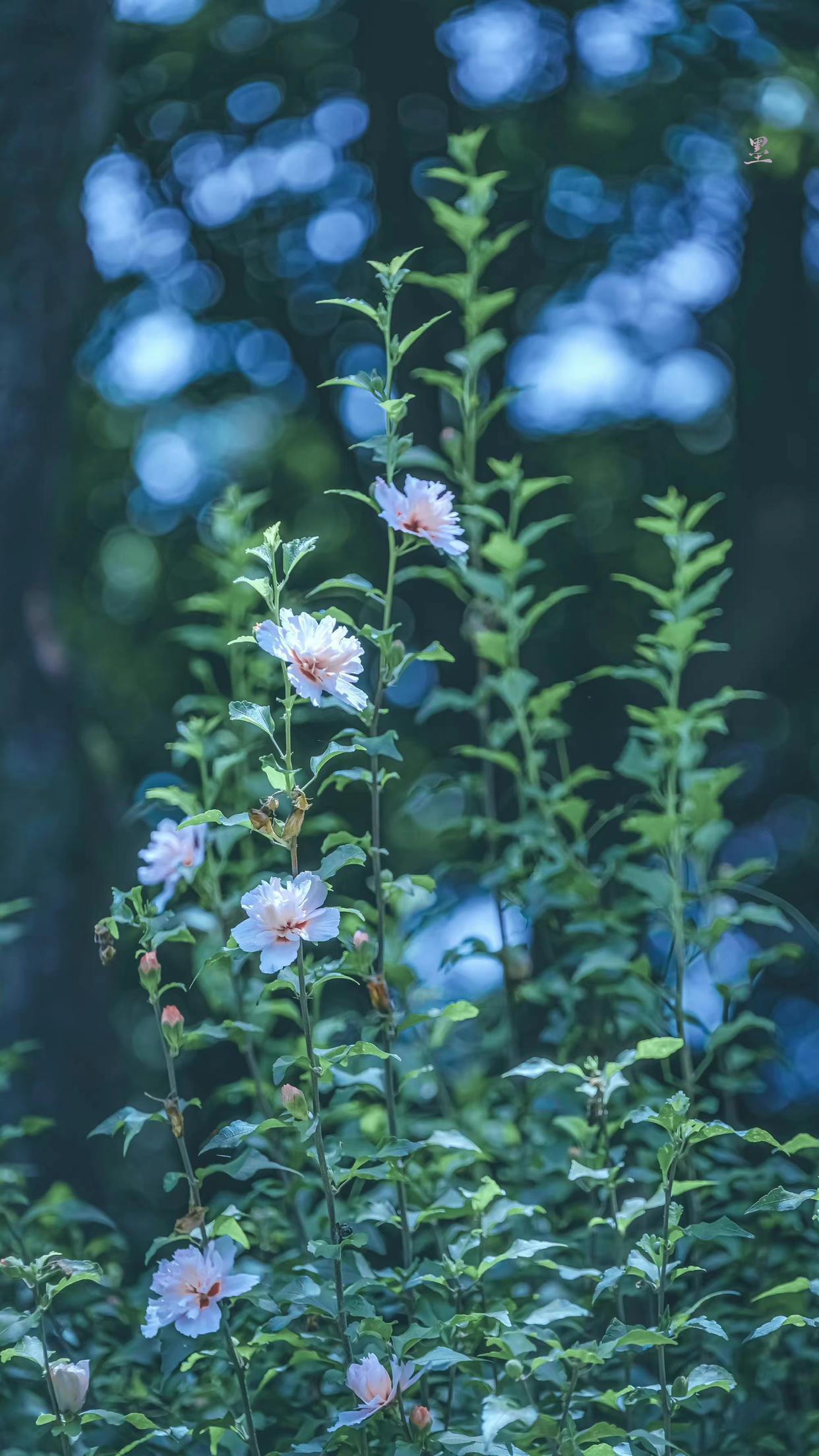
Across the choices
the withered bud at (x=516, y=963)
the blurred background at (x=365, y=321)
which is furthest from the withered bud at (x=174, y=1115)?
the blurred background at (x=365, y=321)

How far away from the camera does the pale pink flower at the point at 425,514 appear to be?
5.17ft

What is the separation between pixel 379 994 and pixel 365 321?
157 inches

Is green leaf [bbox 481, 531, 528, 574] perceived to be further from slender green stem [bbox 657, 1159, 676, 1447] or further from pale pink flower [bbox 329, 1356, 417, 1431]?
pale pink flower [bbox 329, 1356, 417, 1431]

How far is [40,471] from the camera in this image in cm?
361

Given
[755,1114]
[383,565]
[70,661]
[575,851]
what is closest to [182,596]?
[383,565]

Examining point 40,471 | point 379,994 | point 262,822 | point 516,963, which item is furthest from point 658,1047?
point 40,471

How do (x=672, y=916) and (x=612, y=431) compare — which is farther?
(x=612, y=431)

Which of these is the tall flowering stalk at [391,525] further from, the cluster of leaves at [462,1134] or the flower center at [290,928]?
the flower center at [290,928]

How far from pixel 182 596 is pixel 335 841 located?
3791mm

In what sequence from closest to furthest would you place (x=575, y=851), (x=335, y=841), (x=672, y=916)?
(x=335, y=841), (x=672, y=916), (x=575, y=851)

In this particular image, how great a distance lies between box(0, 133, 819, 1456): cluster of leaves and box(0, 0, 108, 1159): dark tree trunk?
69cm

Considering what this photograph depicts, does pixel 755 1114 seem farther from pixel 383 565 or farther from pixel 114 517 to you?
pixel 114 517

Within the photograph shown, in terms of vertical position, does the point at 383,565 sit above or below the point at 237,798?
below

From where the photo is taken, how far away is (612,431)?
5.07 m
